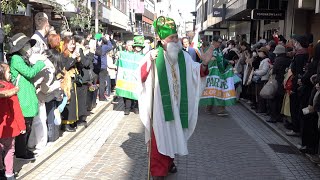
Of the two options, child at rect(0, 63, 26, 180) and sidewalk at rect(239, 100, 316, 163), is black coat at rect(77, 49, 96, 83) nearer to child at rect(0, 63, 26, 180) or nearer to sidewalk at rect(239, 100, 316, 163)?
child at rect(0, 63, 26, 180)

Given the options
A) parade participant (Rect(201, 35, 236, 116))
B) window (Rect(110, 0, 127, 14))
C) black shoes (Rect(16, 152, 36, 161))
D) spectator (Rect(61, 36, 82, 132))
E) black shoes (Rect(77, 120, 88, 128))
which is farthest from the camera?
window (Rect(110, 0, 127, 14))

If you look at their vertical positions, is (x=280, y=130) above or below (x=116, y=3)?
below

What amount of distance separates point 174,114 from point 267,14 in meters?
12.7

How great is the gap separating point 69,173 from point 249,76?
23.6 feet

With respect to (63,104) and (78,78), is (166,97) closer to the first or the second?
(63,104)

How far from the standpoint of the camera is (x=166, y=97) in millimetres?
4910

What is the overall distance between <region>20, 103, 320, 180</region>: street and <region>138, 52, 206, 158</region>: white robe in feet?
2.33

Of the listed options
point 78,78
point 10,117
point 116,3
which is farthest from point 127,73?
point 116,3

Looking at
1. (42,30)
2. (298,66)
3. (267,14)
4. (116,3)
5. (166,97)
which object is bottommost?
(166,97)

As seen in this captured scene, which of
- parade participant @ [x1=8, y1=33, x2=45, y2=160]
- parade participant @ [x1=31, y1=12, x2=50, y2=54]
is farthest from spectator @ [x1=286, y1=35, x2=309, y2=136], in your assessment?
parade participant @ [x1=8, y1=33, x2=45, y2=160]

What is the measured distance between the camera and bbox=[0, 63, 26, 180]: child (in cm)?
458

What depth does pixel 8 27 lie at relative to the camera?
6.40 metres

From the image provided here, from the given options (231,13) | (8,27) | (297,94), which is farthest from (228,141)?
(231,13)

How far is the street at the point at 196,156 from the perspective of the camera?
18.4 feet
